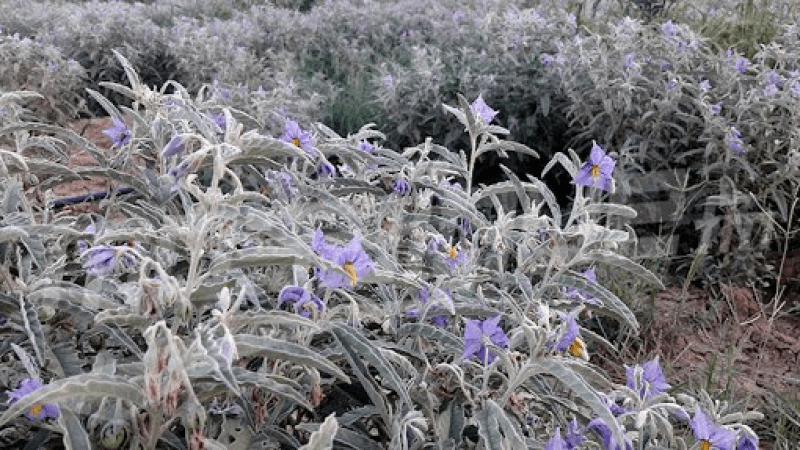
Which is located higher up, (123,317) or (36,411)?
(123,317)

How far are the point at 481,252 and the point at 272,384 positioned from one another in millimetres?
793

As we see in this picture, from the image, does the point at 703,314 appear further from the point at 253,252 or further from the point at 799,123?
the point at 253,252

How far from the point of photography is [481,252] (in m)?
1.80

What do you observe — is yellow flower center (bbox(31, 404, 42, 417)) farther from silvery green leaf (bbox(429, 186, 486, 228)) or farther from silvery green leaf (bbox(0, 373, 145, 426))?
silvery green leaf (bbox(429, 186, 486, 228))

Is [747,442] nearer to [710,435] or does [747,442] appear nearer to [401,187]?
[710,435]

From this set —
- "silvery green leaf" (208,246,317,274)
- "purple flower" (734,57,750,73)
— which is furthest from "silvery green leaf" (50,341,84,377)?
"purple flower" (734,57,750,73)

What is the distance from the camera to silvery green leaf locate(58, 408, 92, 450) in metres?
0.99

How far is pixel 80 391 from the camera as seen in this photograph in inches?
36.5

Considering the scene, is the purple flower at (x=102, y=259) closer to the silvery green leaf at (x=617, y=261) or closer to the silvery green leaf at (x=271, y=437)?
the silvery green leaf at (x=271, y=437)

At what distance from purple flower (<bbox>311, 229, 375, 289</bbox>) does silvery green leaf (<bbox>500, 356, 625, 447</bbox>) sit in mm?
267

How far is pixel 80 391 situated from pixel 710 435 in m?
1.00

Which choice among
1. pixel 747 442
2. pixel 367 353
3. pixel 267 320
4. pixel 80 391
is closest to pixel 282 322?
pixel 267 320

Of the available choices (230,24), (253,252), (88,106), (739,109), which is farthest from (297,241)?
(230,24)

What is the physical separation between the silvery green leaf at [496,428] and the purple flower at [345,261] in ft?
0.86
